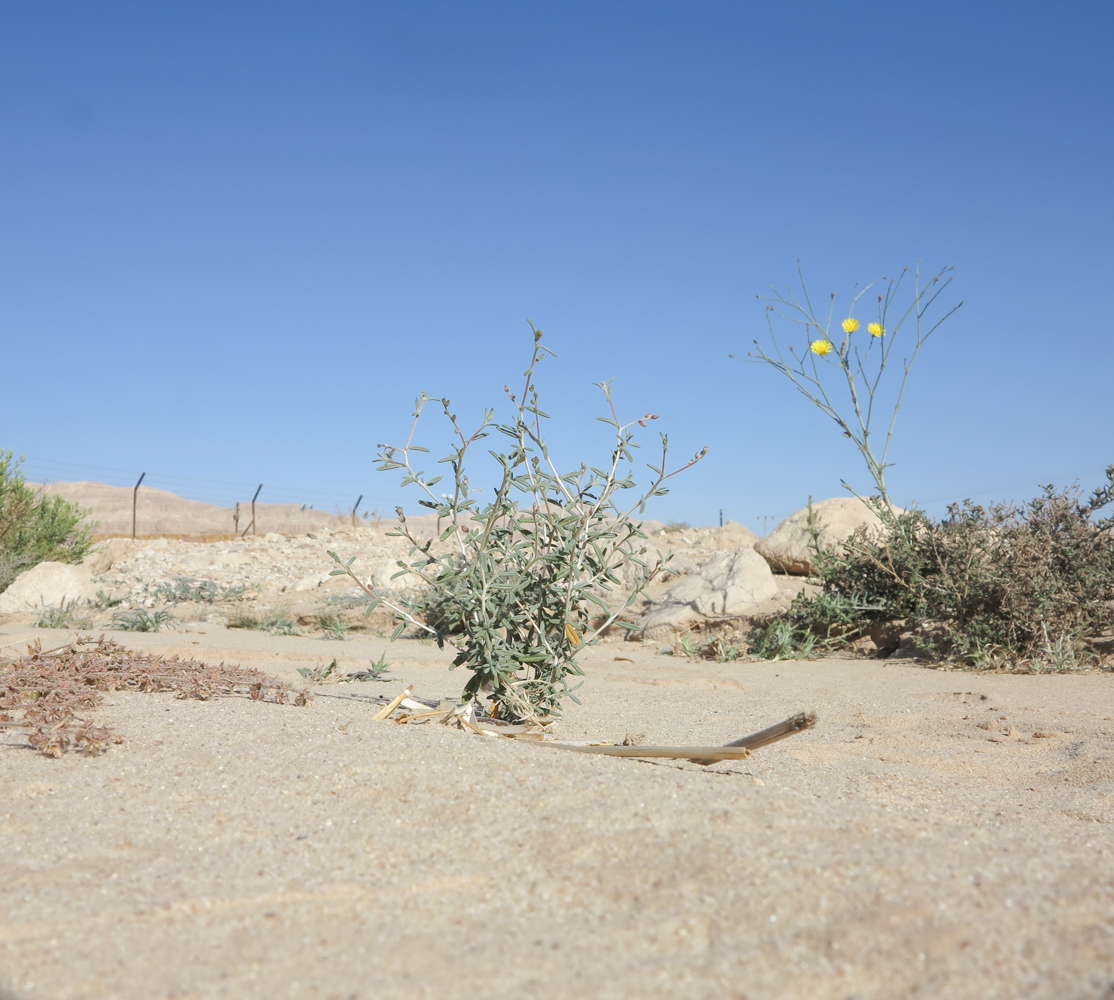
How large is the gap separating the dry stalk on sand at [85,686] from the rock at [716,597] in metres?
4.68

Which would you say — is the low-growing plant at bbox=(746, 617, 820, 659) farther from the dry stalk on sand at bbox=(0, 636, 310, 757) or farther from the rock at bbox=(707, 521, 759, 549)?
the rock at bbox=(707, 521, 759, 549)

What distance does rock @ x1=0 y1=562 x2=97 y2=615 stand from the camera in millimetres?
9727

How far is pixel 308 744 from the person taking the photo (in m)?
2.98

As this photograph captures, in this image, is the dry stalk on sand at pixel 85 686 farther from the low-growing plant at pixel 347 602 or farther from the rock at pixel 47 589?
the rock at pixel 47 589

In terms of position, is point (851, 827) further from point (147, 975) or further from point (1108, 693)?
point (1108, 693)

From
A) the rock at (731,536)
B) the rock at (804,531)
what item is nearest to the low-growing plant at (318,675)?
the rock at (804,531)

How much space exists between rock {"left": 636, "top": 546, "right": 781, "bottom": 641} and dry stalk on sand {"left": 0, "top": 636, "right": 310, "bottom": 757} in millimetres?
4681

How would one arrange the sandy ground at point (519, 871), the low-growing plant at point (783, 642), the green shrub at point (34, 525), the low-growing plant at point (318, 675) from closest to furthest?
the sandy ground at point (519, 871)
the low-growing plant at point (318, 675)
the low-growing plant at point (783, 642)
the green shrub at point (34, 525)

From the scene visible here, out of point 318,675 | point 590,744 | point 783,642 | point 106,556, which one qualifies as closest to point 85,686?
point 318,675

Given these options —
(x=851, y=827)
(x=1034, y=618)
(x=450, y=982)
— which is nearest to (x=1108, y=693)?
(x=1034, y=618)

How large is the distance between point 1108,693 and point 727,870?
4571mm

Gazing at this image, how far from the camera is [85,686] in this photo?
12.2 ft

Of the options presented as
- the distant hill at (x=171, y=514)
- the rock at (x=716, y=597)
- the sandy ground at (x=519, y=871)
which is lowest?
the sandy ground at (x=519, y=871)

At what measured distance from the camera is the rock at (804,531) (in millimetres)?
9352
